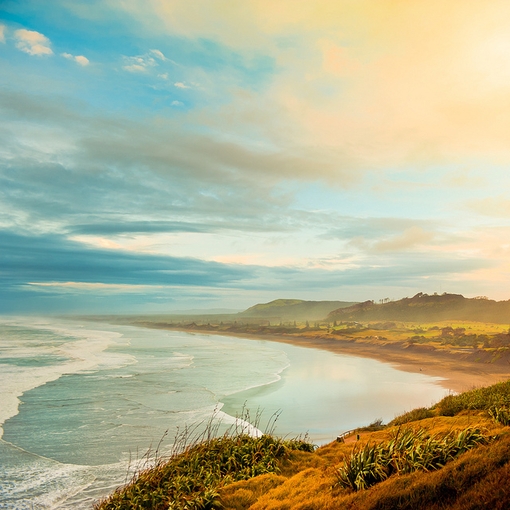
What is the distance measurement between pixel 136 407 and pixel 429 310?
15922 cm

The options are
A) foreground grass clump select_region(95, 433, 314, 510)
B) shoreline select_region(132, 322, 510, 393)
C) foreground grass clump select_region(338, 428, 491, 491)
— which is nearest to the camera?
foreground grass clump select_region(338, 428, 491, 491)

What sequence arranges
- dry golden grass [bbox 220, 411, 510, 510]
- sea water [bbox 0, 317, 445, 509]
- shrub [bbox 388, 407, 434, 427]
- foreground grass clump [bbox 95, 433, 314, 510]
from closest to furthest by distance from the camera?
dry golden grass [bbox 220, 411, 510, 510], foreground grass clump [bbox 95, 433, 314, 510], sea water [bbox 0, 317, 445, 509], shrub [bbox 388, 407, 434, 427]

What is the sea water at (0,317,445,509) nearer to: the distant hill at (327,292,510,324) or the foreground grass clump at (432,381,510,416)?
the foreground grass clump at (432,381,510,416)

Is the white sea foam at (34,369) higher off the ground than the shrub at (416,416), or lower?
lower

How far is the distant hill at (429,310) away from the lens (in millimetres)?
147900

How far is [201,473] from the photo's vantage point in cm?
914

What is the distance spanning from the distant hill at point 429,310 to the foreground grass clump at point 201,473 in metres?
154

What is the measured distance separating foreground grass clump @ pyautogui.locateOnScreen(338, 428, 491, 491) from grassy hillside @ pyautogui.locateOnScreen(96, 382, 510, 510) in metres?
0.02

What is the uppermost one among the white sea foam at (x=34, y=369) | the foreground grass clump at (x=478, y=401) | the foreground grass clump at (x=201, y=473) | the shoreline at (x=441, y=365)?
the foreground grass clump at (x=478, y=401)


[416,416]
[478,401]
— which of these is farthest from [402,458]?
[416,416]

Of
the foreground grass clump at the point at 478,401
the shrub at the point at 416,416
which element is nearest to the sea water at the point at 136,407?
the shrub at the point at 416,416

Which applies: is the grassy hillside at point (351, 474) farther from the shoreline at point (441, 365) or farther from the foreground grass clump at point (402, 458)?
the shoreline at point (441, 365)

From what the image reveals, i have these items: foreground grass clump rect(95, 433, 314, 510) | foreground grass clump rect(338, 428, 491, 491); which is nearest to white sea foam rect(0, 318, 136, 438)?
foreground grass clump rect(95, 433, 314, 510)

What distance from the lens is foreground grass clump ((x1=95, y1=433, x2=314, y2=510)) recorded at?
8.06 meters
